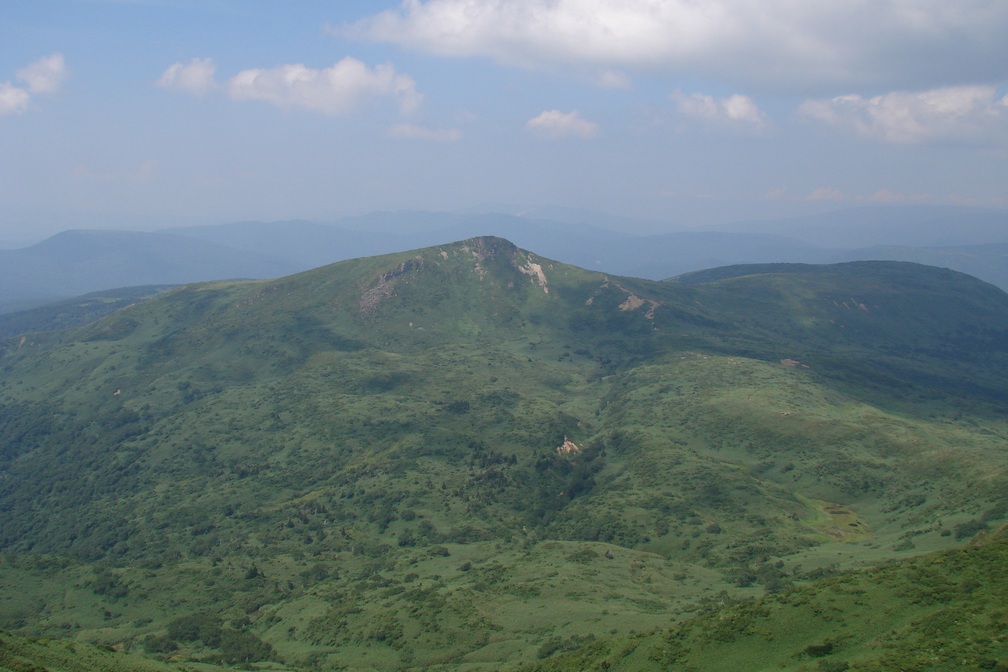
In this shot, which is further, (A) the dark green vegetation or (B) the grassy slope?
(A) the dark green vegetation

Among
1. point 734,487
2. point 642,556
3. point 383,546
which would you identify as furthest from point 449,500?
point 734,487

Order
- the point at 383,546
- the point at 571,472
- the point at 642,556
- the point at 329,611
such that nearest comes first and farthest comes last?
1. the point at 329,611
2. the point at 642,556
3. the point at 383,546
4. the point at 571,472

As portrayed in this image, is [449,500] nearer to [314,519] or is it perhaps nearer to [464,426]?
[314,519]

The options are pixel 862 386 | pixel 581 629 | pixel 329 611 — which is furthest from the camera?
pixel 862 386

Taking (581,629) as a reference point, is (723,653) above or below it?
above

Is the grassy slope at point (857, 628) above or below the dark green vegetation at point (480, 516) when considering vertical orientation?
above

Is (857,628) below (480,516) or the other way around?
the other way around

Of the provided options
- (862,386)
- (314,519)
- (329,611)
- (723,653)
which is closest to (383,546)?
(314,519)

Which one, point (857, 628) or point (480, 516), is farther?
point (480, 516)

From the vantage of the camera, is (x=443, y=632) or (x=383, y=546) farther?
(x=383, y=546)

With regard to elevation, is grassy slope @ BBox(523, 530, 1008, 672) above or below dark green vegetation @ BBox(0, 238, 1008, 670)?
above

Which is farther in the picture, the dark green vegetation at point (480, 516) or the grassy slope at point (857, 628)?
the dark green vegetation at point (480, 516)
